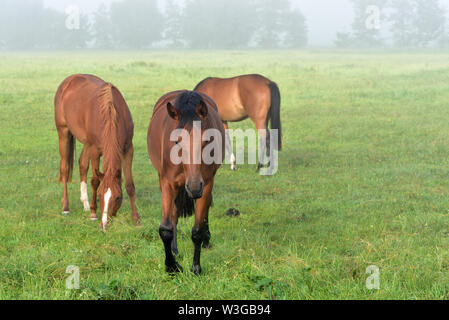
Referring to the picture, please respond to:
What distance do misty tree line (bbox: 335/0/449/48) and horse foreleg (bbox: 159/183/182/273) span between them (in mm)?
79882

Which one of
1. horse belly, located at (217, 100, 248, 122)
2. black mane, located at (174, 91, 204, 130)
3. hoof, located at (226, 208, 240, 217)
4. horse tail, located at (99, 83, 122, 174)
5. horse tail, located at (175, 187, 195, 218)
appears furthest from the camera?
Answer: horse belly, located at (217, 100, 248, 122)

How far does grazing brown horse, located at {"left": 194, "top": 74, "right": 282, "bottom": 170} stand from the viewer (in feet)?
36.2

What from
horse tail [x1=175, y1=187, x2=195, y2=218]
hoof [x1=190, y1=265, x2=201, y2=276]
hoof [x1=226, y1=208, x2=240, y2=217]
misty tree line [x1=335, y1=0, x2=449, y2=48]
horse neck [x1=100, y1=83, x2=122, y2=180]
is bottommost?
misty tree line [x1=335, y1=0, x2=449, y2=48]

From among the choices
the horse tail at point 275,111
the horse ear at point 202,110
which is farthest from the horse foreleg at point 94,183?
the horse tail at point 275,111

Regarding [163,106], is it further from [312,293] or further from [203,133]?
[312,293]

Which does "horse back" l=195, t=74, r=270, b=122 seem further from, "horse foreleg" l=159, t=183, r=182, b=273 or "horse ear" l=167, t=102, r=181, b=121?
"horse ear" l=167, t=102, r=181, b=121

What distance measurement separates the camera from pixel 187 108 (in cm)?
465

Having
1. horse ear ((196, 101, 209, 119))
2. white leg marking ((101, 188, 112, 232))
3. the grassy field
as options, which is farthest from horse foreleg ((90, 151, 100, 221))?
horse ear ((196, 101, 209, 119))

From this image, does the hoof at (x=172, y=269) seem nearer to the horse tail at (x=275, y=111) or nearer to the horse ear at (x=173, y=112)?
the horse ear at (x=173, y=112)

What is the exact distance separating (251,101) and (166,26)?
294 feet

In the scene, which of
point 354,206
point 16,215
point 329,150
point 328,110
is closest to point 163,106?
point 16,215

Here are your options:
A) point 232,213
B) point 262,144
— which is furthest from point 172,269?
point 262,144

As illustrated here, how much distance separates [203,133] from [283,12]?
94.5 meters
